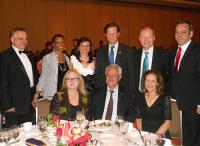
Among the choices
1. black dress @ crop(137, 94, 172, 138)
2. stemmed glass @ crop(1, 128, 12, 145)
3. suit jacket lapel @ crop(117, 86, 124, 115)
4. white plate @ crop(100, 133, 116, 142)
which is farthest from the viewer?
suit jacket lapel @ crop(117, 86, 124, 115)

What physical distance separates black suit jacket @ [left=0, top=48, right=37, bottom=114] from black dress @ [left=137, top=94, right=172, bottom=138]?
1.57m

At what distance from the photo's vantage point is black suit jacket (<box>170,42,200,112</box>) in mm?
3756

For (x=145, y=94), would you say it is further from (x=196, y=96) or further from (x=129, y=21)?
(x=129, y=21)

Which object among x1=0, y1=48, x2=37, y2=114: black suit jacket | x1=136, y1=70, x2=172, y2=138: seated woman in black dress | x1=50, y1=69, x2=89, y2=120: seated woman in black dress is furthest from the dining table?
x1=0, y1=48, x2=37, y2=114: black suit jacket

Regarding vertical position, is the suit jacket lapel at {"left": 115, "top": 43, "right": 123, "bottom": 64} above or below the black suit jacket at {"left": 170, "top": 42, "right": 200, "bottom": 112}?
above

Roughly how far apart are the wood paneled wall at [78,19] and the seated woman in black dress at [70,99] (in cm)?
614

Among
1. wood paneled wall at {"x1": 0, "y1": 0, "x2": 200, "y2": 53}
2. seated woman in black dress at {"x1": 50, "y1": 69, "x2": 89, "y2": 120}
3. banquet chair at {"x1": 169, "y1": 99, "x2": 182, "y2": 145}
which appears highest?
wood paneled wall at {"x1": 0, "y1": 0, "x2": 200, "y2": 53}

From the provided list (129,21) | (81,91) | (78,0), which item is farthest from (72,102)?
(129,21)

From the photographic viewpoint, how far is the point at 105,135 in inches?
102

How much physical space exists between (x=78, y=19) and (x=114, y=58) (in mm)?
7247

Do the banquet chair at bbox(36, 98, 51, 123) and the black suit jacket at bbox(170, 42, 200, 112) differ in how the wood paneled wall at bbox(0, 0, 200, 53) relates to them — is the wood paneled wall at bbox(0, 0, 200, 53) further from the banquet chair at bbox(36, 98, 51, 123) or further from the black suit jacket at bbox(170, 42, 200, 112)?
the black suit jacket at bbox(170, 42, 200, 112)

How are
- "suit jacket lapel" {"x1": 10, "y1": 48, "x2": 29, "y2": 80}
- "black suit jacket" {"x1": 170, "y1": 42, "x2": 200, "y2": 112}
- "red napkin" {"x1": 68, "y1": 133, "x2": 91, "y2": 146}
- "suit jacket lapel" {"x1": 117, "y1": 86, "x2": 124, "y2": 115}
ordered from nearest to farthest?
1. "red napkin" {"x1": 68, "y1": 133, "x2": 91, "y2": 146}
2. "suit jacket lapel" {"x1": 117, "y1": 86, "x2": 124, "y2": 115}
3. "black suit jacket" {"x1": 170, "y1": 42, "x2": 200, "y2": 112}
4. "suit jacket lapel" {"x1": 10, "y1": 48, "x2": 29, "y2": 80}

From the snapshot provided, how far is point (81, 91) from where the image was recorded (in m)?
3.57

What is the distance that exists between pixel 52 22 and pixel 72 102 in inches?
289
